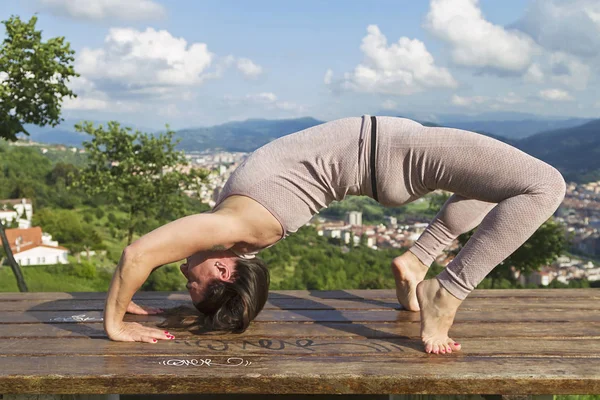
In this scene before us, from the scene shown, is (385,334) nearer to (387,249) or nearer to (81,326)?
(81,326)

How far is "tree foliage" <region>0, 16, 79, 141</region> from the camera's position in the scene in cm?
547

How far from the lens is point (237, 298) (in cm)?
229

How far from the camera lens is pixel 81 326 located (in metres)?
2.43

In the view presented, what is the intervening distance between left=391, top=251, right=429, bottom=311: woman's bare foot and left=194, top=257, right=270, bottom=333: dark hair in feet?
1.93

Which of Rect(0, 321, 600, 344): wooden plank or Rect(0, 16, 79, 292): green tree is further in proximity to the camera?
Rect(0, 16, 79, 292): green tree

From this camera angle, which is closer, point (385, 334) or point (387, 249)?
point (385, 334)

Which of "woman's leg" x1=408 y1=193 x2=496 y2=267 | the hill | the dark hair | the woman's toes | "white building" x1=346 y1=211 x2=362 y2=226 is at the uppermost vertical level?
the hill

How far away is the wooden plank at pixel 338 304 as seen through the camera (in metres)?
2.70

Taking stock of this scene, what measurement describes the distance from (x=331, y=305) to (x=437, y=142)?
3.22 ft

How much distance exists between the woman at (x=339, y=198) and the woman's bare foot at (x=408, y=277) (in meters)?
0.42

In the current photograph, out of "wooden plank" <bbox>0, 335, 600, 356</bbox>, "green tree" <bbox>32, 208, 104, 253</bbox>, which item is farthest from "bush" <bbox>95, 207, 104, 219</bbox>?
"wooden plank" <bbox>0, 335, 600, 356</bbox>

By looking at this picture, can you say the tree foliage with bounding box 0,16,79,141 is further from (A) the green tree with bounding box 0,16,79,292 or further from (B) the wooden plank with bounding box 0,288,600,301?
(B) the wooden plank with bounding box 0,288,600,301

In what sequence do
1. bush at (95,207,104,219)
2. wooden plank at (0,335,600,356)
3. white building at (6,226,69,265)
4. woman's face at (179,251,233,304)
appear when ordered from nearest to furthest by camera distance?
wooden plank at (0,335,600,356) < woman's face at (179,251,233,304) < white building at (6,226,69,265) < bush at (95,207,104,219)

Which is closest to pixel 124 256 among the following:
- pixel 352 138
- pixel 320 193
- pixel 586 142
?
pixel 320 193
